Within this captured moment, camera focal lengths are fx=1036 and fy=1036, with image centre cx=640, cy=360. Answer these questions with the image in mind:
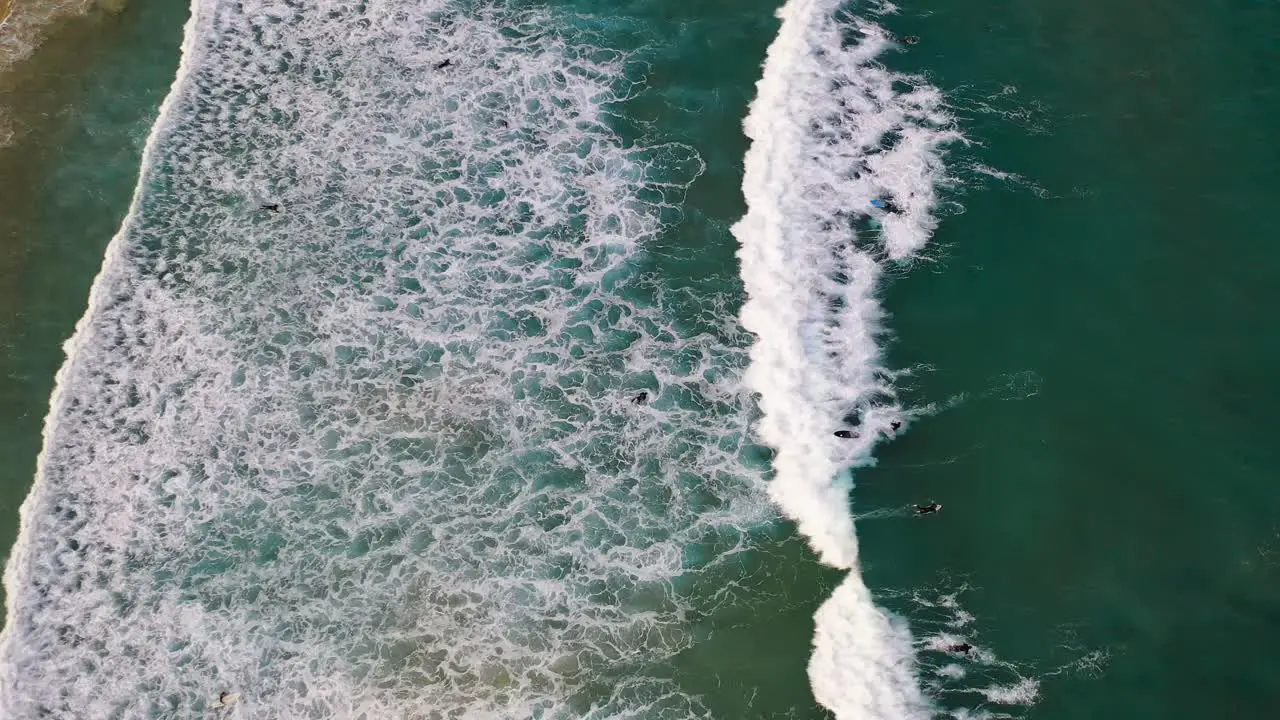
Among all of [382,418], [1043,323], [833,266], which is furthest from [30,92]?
[1043,323]

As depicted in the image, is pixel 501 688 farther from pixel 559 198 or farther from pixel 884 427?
pixel 559 198

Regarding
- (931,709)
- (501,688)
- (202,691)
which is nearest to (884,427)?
(931,709)

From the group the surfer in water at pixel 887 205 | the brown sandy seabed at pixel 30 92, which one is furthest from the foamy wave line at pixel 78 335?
the surfer in water at pixel 887 205

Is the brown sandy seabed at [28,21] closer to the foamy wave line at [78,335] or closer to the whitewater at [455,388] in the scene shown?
the foamy wave line at [78,335]

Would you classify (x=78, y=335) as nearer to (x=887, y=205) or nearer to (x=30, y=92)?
(x=30, y=92)

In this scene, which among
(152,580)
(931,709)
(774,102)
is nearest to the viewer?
(931,709)

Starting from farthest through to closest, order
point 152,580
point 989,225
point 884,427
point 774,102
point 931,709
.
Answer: point 774,102 → point 989,225 → point 884,427 → point 152,580 → point 931,709
